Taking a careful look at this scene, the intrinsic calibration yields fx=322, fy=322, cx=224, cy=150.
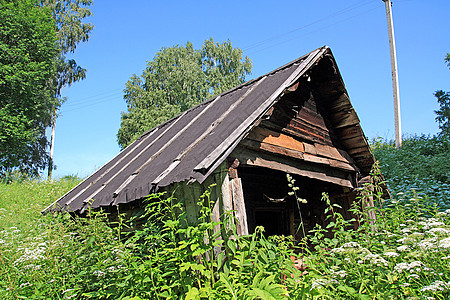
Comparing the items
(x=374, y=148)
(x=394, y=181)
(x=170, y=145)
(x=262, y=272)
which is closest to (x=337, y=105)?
(x=170, y=145)

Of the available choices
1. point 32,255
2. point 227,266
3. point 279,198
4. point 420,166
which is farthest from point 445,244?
point 420,166

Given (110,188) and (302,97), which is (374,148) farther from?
(110,188)

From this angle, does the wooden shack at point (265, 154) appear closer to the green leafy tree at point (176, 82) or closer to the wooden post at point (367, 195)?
the wooden post at point (367, 195)

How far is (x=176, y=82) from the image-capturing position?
1212 inches

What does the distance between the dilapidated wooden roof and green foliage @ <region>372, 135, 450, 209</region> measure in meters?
3.73

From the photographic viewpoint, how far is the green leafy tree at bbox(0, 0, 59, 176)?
1916 cm

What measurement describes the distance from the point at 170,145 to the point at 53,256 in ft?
9.68

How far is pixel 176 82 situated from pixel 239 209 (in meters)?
28.0

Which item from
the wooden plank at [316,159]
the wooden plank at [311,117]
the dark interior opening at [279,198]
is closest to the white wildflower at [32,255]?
the dark interior opening at [279,198]

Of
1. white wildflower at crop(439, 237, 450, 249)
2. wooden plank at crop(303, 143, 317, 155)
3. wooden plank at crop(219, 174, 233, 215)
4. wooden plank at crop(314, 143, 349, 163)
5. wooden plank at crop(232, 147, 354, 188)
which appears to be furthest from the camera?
wooden plank at crop(314, 143, 349, 163)

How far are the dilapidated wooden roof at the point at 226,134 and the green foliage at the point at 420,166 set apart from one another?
3.73 m

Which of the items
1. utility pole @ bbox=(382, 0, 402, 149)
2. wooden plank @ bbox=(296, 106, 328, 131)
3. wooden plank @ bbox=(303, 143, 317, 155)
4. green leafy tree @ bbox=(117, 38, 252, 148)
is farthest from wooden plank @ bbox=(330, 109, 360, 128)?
green leafy tree @ bbox=(117, 38, 252, 148)

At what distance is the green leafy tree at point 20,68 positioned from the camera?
62.8 ft

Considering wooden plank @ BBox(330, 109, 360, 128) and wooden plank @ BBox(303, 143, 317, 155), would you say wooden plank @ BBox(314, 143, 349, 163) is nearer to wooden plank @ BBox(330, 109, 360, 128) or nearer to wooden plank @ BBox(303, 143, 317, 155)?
wooden plank @ BBox(303, 143, 317, 155)
